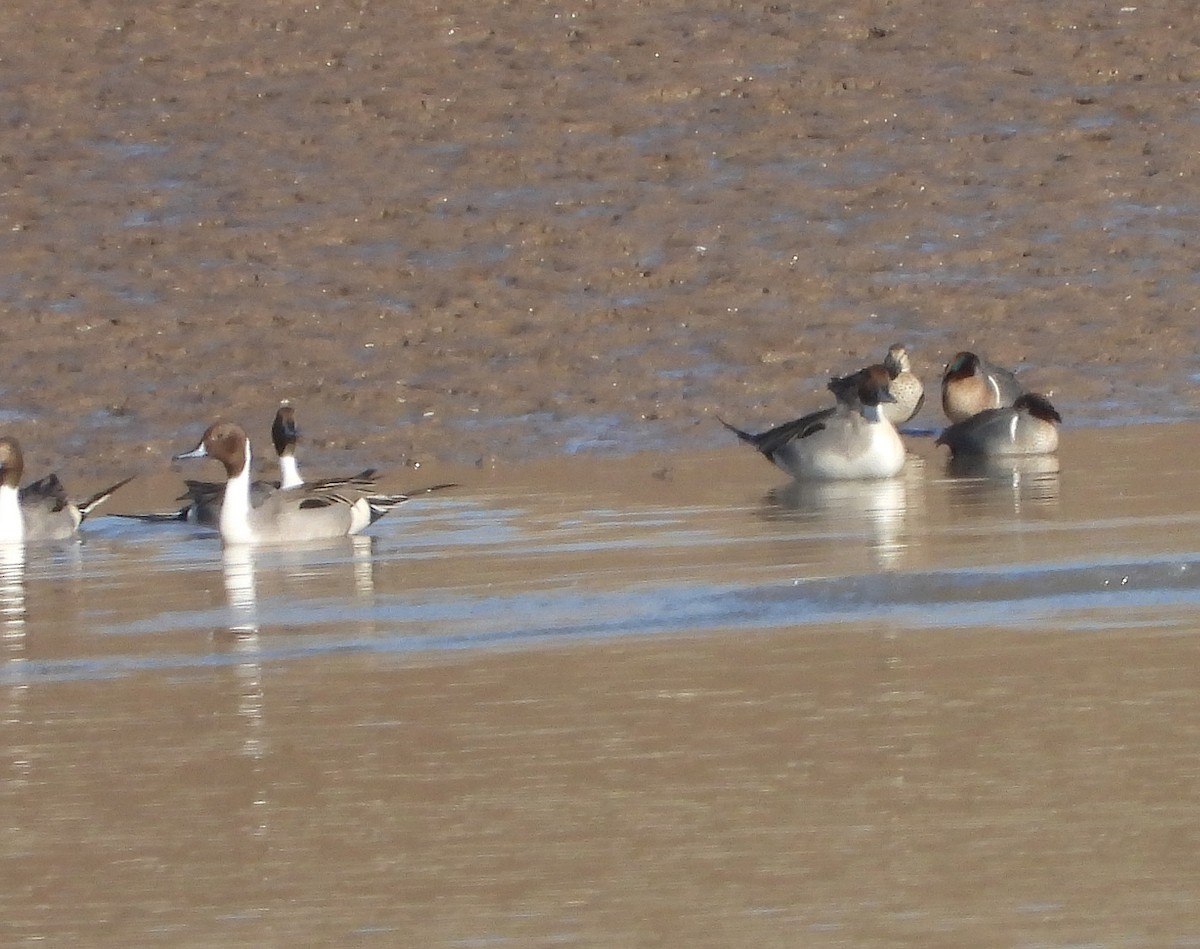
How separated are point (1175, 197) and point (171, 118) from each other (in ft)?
23.7

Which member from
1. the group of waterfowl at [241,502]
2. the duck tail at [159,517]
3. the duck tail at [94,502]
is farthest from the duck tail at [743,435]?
the duck tail at [94,502]

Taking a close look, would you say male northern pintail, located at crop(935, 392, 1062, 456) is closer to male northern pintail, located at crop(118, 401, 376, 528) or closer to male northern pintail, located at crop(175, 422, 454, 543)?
male northern pintail, located at crop(118, 401, 376, 528)

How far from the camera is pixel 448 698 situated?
8.18 meters

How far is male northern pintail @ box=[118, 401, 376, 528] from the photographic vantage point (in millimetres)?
13539

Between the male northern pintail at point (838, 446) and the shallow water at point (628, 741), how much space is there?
247 centimetres

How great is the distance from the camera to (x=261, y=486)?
13836 millimetres

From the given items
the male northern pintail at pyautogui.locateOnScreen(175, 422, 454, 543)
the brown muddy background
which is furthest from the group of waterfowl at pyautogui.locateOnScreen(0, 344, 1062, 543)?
the brown muddy background

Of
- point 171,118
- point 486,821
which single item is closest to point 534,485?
point 486,821

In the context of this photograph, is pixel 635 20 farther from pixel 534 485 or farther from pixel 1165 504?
pixel 1165 504

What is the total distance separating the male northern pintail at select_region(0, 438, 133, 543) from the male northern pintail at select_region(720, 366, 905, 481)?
10.5ft

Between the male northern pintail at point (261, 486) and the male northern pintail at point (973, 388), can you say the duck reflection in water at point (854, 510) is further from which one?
the male northern pintail at point (261, 486)

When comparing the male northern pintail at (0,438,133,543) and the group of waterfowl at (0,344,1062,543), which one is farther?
the male northern pintail at (0,438,133,543)

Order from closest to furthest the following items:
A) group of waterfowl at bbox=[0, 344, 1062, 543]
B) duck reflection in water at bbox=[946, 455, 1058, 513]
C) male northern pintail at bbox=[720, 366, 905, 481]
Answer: duck reflection in water at bbox=[946, 455, 1058, 513] < group of waterfowl at bbox=[0, 344, 1062, 543] < male northern pintail at bbox=[720, 366, 905, 481]

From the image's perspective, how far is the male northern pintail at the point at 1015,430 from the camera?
1486 centimetres
